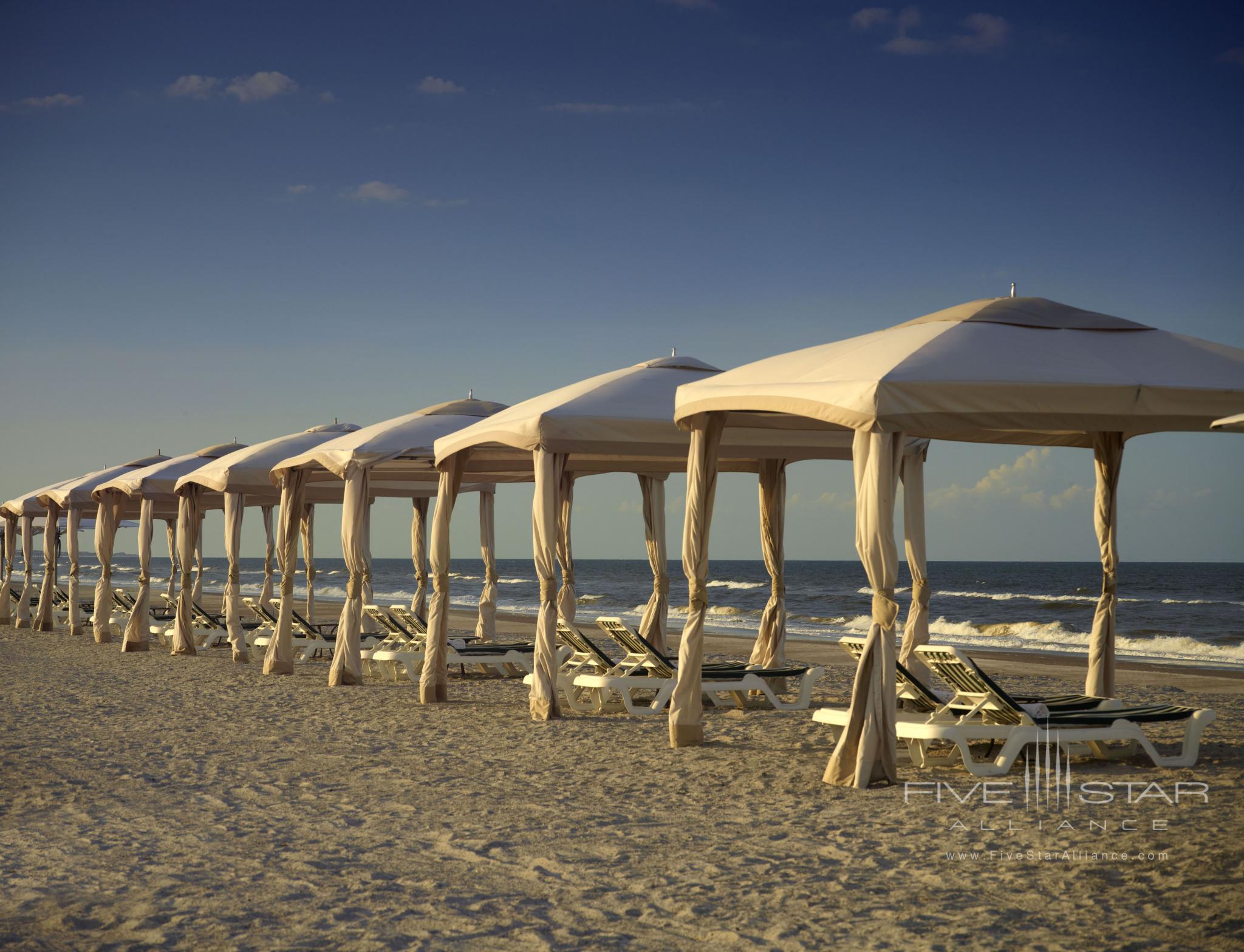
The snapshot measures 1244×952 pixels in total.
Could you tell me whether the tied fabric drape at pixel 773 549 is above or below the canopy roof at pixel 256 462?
below

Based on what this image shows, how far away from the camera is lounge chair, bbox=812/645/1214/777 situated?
642 centimetres

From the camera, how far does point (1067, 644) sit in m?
25.7

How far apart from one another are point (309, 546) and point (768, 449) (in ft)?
34.5

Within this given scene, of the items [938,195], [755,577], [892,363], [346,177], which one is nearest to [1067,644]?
[938,195]

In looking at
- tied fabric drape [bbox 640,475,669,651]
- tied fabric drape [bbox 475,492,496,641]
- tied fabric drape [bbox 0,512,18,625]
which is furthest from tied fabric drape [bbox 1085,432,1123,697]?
tied fabric drape [bbox 0,512,18,625]

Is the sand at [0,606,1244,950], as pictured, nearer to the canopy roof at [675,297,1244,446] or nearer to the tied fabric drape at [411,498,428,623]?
the canopy roof at [675,297,1244,446]

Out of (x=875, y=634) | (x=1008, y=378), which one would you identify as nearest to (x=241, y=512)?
(x=875, y=634)

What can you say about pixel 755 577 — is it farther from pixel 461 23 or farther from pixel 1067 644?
pixel 461 23

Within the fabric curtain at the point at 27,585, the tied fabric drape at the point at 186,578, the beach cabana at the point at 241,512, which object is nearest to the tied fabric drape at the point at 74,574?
the fabric curtain at the point at 27,585

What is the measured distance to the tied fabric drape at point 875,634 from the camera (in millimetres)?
6051

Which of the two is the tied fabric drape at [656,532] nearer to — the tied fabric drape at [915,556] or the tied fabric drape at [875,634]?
the tied fabric drape at [915,556]

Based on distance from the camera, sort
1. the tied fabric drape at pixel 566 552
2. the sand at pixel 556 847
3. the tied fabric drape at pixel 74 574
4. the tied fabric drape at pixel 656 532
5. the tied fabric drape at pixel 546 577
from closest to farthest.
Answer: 1. the sand at pixel 556 847
2. the tied fabric drape at pixel 546 577
3. the tied fabric drape at pixel 656 532
4. the tied fabric drape at pixel 566 552
5. the tied fabric drape at pixel 74 574

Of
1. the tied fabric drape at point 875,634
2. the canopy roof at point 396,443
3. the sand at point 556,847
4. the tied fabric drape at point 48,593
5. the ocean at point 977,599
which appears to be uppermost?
the canopy roof at point 396,443

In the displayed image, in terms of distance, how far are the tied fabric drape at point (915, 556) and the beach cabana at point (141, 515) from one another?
917cm
